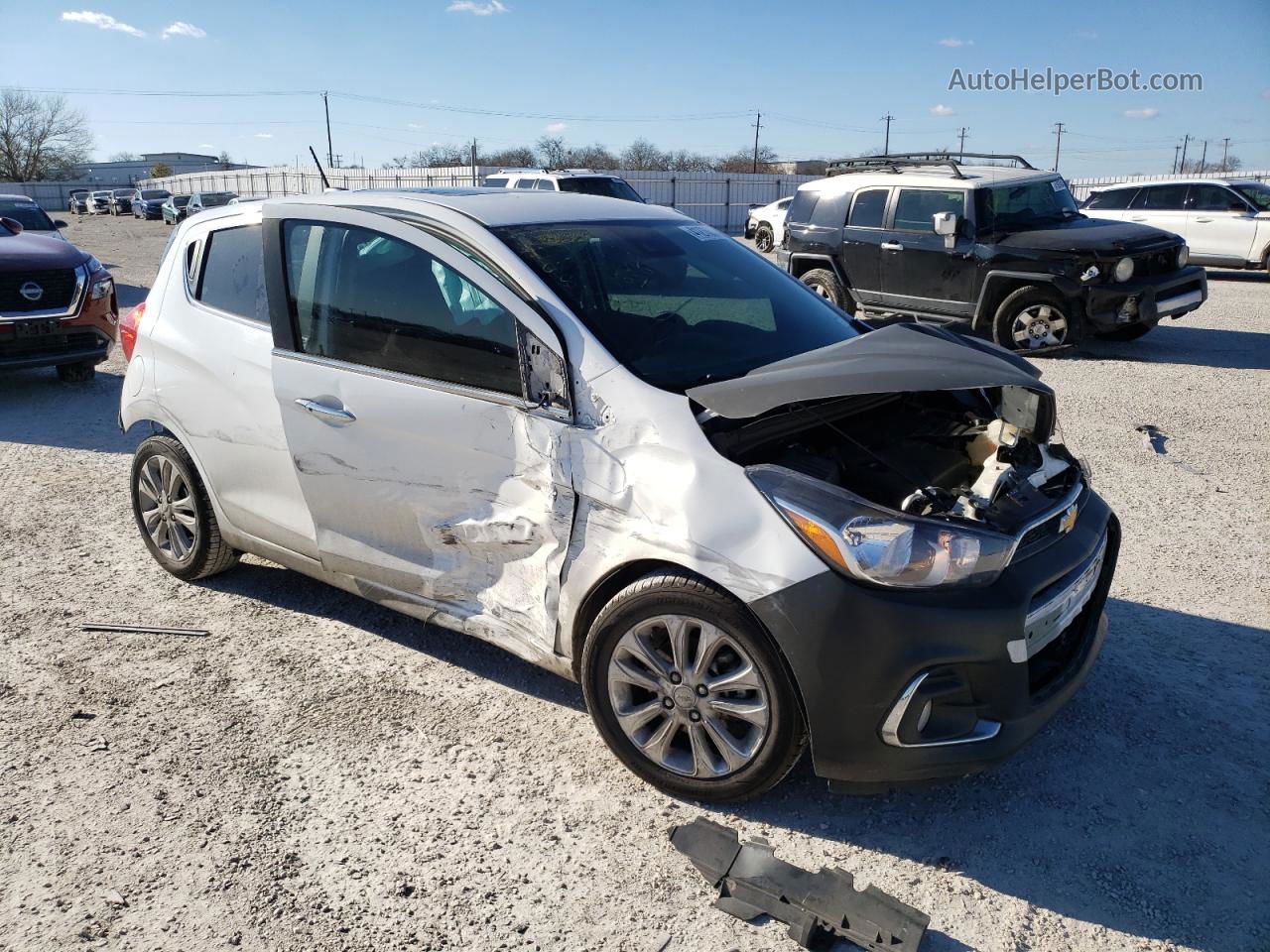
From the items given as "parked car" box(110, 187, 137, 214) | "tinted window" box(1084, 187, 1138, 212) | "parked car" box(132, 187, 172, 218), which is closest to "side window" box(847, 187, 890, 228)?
"tinted window" box(1084, 187, 1138, 212)

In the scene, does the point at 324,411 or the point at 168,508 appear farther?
the point at 168,508

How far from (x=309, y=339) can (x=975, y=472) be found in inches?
99.1

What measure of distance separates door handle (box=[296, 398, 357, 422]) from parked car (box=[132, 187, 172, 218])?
1807 inches

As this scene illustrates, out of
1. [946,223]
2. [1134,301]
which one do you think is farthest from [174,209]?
[1134,301]

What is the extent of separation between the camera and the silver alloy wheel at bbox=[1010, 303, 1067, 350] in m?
9.93

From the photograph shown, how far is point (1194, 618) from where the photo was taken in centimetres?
416

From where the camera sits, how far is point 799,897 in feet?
8.34

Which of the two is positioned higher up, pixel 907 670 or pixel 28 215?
pixel 28 215

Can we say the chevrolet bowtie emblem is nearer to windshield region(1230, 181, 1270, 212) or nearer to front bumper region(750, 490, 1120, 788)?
front bumper region(750, 490, 1120, 788)

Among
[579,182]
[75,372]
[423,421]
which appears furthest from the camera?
[579,182]

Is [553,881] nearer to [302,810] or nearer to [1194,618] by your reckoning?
[302,810]

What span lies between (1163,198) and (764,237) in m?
9.58

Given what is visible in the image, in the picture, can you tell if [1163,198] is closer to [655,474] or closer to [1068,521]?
[1068,521]

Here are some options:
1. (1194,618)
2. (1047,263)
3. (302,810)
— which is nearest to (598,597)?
(302,810)
